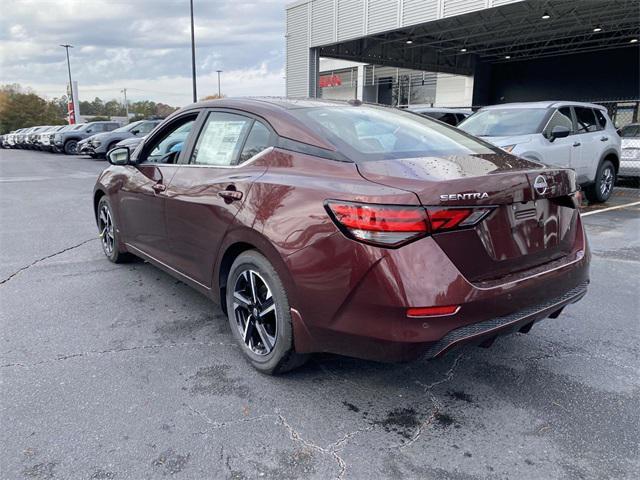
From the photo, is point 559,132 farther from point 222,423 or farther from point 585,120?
point 222,423

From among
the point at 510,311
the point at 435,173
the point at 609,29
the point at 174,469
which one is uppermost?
the point at 609,29

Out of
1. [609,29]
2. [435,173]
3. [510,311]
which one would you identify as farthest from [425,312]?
[609,29]

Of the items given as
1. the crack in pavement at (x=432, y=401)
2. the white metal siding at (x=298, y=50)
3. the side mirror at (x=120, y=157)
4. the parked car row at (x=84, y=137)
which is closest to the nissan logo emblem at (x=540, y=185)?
the crack in pavement at (x=432, y=401)

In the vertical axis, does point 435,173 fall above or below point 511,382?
above

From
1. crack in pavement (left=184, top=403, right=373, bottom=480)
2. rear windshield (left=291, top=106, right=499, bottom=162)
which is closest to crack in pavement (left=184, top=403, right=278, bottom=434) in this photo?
crack in pavement (left=184, top=403, right=373, bottom=480)

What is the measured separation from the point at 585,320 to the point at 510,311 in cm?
178

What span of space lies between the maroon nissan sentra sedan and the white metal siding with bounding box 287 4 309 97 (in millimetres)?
22849

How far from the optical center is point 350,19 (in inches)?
892

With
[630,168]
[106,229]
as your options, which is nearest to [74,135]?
[106,229]

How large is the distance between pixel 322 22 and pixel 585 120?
1767cm

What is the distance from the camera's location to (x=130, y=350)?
338 cm

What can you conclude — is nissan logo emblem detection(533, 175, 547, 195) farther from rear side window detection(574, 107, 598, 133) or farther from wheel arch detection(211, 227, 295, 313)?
rear side window detection(574, 107, 598, 133)

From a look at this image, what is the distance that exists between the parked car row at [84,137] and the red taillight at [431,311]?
60.9ft

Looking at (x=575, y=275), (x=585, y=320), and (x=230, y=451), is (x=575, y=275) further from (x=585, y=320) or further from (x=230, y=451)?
(x=230, y=451)
